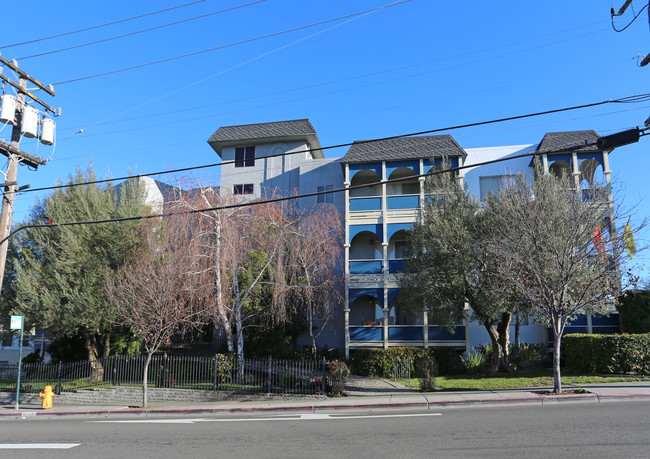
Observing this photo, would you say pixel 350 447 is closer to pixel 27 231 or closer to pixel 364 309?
pixel 364 309

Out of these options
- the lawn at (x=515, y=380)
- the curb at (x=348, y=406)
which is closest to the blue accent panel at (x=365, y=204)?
the lawn at (x=515, y=380)

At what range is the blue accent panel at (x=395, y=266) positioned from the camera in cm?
2467

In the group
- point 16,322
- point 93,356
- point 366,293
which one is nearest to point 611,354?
point 366,293

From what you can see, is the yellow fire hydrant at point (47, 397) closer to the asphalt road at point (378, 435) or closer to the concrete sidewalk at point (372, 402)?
the concrete sidewalk at point (372, 402)

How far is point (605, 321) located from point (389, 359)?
34.2 ft

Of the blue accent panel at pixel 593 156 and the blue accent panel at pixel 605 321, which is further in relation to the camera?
the blue accent panel at pixel 593 156

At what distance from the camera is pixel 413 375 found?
21609mm

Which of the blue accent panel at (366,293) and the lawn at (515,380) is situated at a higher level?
the blue accent panel at (366,293)

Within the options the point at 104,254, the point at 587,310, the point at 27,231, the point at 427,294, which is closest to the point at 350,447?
the point at 427,294

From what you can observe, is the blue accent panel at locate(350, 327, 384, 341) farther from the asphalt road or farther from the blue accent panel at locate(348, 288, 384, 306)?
the asphalt road

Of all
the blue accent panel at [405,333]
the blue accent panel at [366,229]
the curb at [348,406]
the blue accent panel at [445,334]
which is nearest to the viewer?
the curb at [348,406]

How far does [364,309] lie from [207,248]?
10.2m

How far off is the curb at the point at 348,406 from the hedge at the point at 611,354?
13.4 feet

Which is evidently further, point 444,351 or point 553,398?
point 444,351
